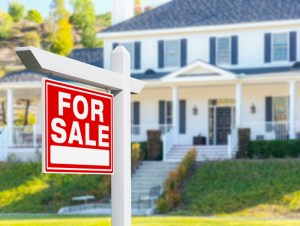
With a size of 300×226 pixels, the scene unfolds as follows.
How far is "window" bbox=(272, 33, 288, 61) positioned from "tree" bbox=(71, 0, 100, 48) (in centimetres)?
5575

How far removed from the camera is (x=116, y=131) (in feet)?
16.3

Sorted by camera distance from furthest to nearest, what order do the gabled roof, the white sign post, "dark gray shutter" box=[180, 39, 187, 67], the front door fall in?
"dark gray shutter" box=[180, 39, 187, 67] → the front door → the gabled roof → the white sign post

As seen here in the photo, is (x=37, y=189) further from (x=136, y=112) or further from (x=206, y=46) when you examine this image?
(x=206, y=46)

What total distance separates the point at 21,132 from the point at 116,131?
28575 mm

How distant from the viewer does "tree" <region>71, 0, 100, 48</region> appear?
8875 centimetres

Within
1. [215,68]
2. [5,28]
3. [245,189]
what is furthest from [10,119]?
[5,28]

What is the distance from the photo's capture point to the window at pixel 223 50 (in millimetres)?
33094

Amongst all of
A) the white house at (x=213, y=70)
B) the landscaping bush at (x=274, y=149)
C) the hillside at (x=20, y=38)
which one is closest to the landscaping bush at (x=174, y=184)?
the white house at (x=213, y=70)

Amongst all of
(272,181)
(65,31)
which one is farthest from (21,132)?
(65,31)

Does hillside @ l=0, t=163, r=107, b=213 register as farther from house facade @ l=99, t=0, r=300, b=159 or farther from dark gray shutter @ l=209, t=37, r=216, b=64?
dark gray shutter @ l=209, t=37, r=216, b=64

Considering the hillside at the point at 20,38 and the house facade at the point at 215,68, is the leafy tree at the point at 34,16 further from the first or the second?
the house facade at the point at 215,68

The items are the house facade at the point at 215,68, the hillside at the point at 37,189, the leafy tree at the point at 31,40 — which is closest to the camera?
the hillside at the point at 37,189

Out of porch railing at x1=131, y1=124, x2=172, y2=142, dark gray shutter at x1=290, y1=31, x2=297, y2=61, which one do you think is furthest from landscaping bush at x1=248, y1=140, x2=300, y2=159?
porch railing at x1=131, y1=124, x2=172, y2=142

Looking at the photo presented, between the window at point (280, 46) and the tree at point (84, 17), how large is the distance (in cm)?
5575
